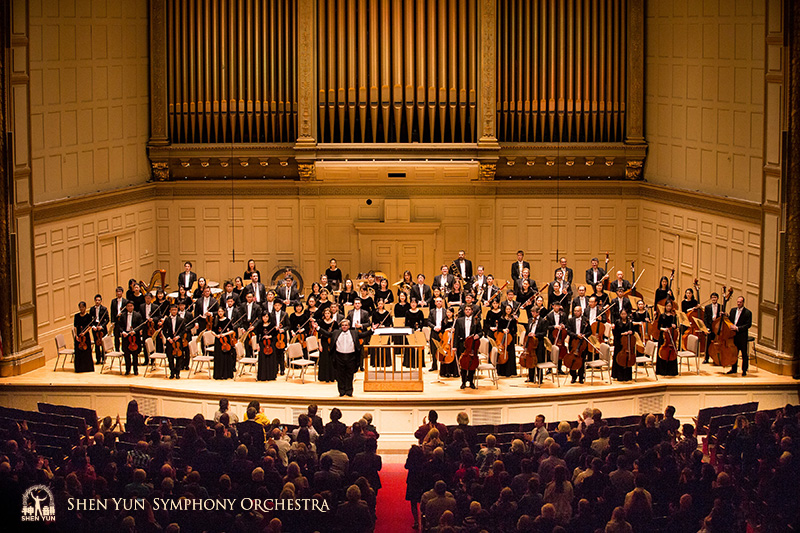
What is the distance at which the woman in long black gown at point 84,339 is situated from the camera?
14.1 meters

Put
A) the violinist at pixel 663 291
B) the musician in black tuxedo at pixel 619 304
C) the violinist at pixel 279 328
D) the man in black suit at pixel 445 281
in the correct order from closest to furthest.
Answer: the violinist at pixel 279 328
the musician in black tuxedo at pixel 619 304
the violinist at pixel 663 291
the man in black suit at pixel 445 281

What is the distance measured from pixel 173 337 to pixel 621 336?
5736mm

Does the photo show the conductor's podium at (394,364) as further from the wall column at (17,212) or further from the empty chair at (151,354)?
the wall column at (17,212)

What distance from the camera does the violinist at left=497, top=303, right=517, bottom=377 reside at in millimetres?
13867

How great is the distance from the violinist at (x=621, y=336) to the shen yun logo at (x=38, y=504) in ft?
24.1

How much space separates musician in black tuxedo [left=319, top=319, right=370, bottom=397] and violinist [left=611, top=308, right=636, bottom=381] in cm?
316

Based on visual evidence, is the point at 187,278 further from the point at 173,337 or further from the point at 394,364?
the point at 394,364

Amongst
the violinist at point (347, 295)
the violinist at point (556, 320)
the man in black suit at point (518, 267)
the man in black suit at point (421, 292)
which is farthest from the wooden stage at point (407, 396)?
the man in black suit at point (518, 267)

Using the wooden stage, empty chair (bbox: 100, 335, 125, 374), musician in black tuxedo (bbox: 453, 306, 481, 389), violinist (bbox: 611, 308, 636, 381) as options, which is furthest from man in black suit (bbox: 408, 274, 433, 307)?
empty chair (bbox: 100, 335, 125, 374)

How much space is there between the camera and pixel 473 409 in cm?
1295

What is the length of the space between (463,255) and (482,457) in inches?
290

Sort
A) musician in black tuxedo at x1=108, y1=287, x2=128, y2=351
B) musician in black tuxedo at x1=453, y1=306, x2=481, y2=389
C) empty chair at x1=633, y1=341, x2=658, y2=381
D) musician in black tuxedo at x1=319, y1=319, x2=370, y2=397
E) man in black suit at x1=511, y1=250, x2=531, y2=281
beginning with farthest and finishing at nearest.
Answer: man in black suit at x1=511, y1=250, x2=531, y2=281
musician in black tuxedo at x1=108, y1=287, x2=128, y2=351
empty chair at x1=633, y1=341, x2=658, y2=381
musician in black tuxedo at x1=453, y1=306, x2=481, y2=389
musician in black tuxedo at x1=319, y1=319, x2=370, y2=397

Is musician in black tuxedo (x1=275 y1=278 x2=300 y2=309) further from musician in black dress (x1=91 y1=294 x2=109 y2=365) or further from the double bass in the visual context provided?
the double bass

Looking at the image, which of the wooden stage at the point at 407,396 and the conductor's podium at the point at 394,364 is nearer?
the wooden stage at the point at 407,396
